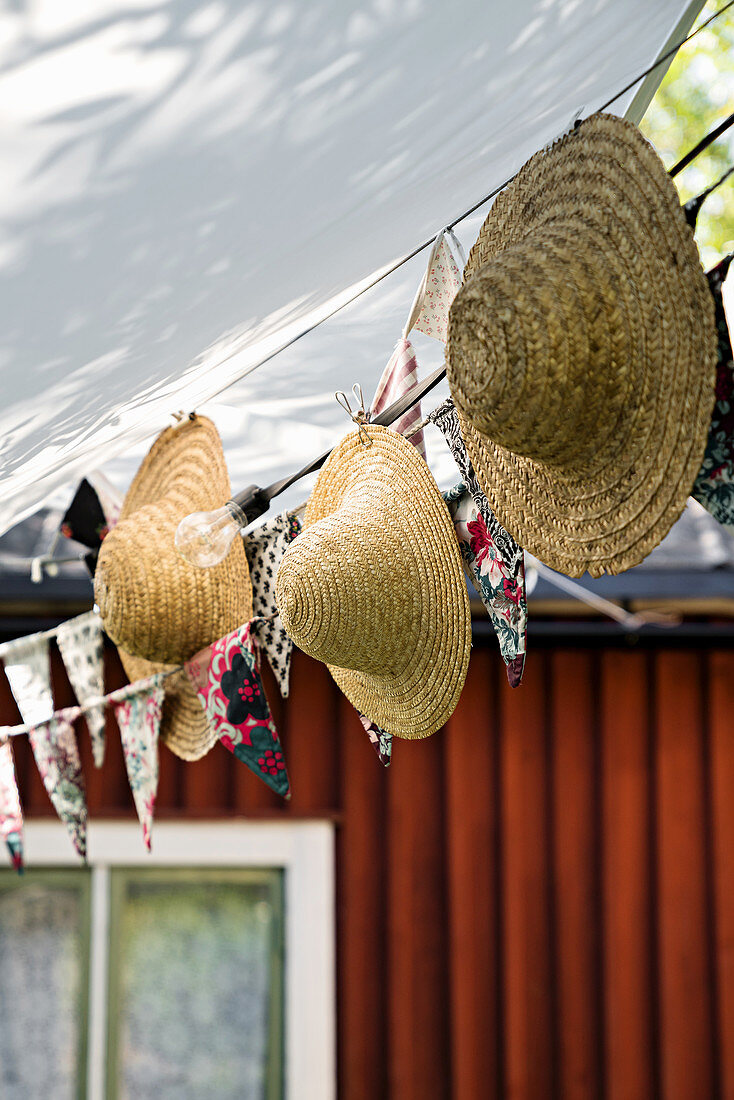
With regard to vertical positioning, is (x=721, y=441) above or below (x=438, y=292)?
below

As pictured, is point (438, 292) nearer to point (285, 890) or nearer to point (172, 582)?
point (172, 582)

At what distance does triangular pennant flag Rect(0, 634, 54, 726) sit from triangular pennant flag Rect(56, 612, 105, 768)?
7 cm

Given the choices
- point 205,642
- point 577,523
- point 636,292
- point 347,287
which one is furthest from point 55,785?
point 636,292

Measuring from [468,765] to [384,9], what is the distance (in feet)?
6.94

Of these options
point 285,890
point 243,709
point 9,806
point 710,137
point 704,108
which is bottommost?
point 285,890

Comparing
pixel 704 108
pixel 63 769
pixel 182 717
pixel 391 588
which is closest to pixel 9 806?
pixel 63 769

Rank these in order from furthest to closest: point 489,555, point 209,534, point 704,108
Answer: point 704,108, point 209,534, point 489,555

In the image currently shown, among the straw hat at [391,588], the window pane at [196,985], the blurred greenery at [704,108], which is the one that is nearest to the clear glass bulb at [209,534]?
the straw hat at [391,588]

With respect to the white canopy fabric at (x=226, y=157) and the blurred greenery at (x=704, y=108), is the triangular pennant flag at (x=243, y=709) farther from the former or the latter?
the blurred greenery at (x=704, y=108)

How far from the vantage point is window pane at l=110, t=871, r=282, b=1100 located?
249 cm

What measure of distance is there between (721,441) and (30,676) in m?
1.26

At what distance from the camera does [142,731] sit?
4.85 ft

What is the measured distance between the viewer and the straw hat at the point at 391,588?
93cm

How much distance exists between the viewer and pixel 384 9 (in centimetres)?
61
